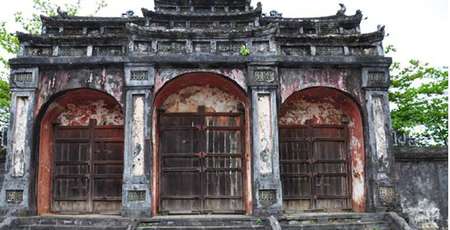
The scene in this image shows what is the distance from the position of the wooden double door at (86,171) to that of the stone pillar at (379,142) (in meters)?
5.73

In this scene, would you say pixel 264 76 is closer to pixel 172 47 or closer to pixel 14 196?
pixel 172 47

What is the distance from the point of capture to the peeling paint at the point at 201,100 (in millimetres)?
11281

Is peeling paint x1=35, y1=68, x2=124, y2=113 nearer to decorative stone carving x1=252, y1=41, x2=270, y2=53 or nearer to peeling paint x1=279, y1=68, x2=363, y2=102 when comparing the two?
Answer: decorative stone carving x1=252, y1=41, x2=270, y2=53

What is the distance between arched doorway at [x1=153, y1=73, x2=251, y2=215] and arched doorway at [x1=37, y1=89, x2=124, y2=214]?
1.11 metres

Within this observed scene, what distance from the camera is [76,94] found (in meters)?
10.9

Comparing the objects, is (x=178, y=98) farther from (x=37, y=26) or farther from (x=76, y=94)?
(x=37, y=26)

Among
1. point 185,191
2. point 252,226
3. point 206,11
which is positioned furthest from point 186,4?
point 252,226

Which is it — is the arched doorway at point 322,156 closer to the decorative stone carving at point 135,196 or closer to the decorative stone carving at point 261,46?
the decorative stone carving at point 261,46

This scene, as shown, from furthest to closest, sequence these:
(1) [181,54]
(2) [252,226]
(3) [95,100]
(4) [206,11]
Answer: (4) [206,11], (3) [95,100], (1) [181,54], (2) [252,226]

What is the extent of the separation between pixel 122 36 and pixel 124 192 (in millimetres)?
3482

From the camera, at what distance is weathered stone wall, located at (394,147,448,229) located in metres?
11.1

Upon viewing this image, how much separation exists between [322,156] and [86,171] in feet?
18.4

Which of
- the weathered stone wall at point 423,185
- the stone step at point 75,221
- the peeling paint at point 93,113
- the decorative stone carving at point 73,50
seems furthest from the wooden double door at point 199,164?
the weathered stone wall at point 423,185

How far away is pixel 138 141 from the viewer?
988 cm
